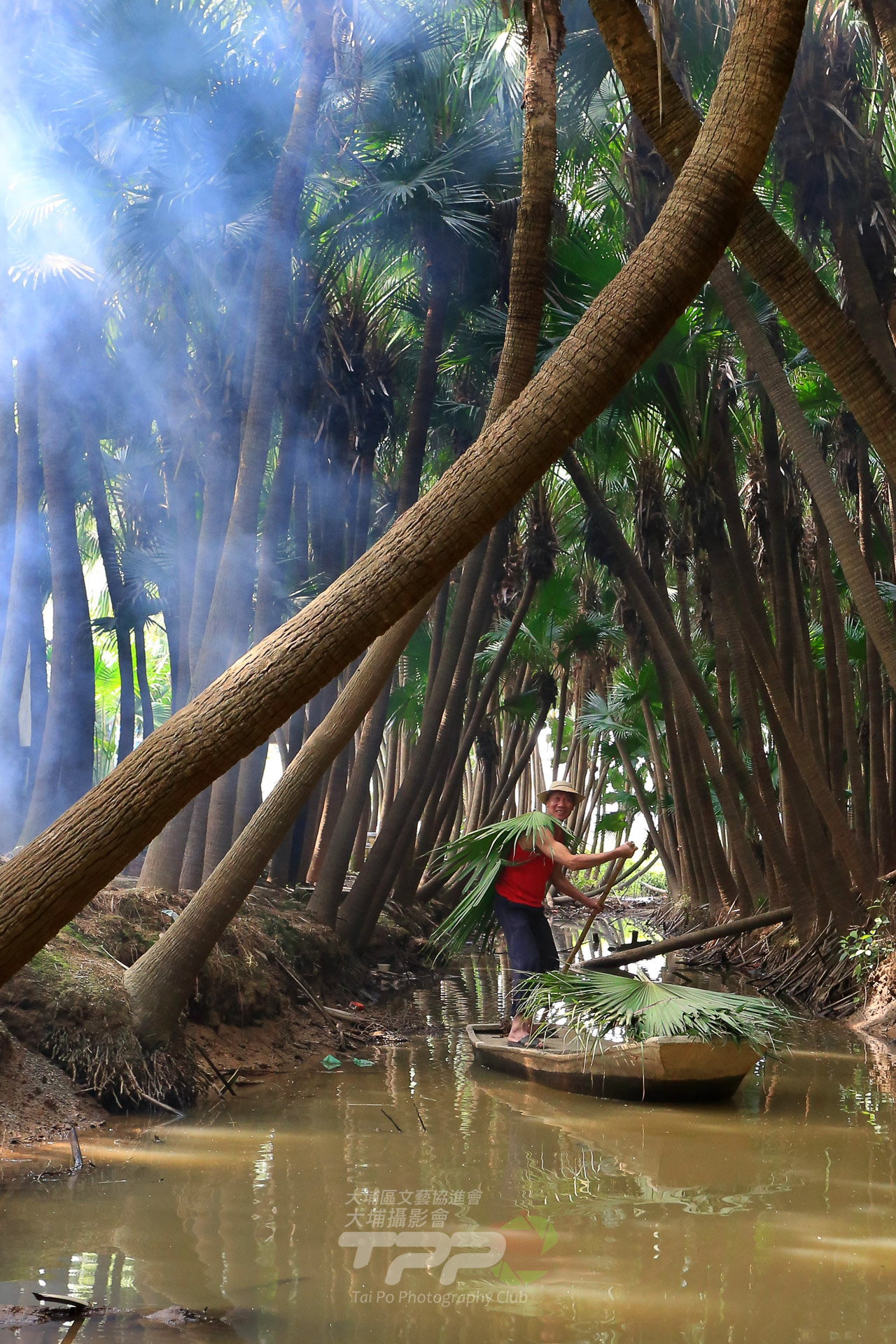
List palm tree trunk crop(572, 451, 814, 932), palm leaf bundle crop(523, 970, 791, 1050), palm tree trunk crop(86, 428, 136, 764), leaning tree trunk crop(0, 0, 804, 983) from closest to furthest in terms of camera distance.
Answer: leaning tree trunk crop(0, 0, 804, 983)
palm leaf bundle crop(523, 970, 791, 1050)
palm tree trunk crop(86, 428, 136, 764)
palm tree trunk crop(572, 451, 814, 932)

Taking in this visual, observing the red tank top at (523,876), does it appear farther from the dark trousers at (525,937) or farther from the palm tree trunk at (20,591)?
the palm tree trunk at (20,591)

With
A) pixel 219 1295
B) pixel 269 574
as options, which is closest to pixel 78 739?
pixel 269 574

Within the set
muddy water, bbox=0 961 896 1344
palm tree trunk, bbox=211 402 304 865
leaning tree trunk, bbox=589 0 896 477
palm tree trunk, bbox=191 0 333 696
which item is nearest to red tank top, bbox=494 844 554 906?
muddy water, bbox=0 961 896 1344

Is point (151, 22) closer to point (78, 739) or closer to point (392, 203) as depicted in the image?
point (392, 203)

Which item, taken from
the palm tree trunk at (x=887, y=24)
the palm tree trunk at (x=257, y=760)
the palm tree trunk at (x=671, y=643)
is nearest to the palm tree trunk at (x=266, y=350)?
the palm tree trunk at (x=257, y=760)

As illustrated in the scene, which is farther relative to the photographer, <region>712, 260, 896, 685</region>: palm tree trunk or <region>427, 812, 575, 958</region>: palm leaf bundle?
<region>712, 260, 896, 685</region>: palm tree trunk

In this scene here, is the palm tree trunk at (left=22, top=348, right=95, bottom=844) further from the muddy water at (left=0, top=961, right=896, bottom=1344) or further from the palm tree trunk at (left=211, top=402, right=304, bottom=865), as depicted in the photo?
the muddy water at (left=0, top=961, right=896, bottom=1344)

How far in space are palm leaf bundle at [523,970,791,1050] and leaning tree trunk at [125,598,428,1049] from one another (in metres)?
2.08

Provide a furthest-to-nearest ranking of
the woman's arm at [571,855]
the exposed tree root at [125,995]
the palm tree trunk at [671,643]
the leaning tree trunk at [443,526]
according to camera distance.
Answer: the palm tree trunk at [671,643]
the woman's arm at [571,855]
the exposed tree root at [125,995]
the leaning tree trunk at [443,526]

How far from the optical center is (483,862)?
7695 millimetres

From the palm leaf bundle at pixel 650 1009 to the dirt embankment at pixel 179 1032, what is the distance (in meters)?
2.21

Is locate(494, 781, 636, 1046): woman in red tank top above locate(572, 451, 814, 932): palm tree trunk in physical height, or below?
below

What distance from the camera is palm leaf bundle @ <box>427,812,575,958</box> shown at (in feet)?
24.2

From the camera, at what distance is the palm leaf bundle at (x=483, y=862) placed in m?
7.38
